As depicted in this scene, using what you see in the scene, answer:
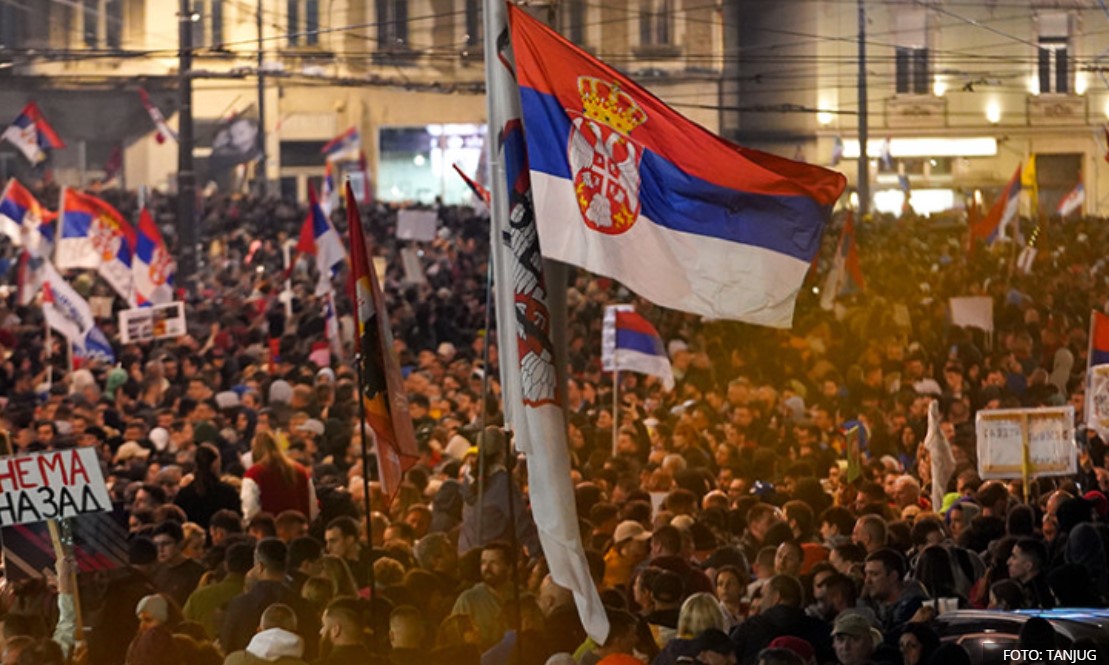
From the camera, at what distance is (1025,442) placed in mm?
12164

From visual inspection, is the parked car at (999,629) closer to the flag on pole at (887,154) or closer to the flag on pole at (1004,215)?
the flag on pole at (1004,215)

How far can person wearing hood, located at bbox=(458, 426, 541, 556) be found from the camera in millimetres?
10945

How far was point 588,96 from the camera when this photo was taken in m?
8.40

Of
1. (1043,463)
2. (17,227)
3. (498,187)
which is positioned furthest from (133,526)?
(17,227)

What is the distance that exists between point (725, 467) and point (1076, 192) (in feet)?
94.6

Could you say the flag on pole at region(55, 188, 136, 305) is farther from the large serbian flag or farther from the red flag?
the large serbian flag

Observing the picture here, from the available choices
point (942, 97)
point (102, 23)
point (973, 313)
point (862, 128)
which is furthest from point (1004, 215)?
point (102, 23)

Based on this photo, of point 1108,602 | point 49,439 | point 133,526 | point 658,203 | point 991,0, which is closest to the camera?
point 658,203

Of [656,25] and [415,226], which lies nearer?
[415,226]

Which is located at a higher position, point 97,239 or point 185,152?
point 185,152

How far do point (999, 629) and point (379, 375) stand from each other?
296 centimetres

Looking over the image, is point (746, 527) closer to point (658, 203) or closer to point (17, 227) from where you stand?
point (658, 203)

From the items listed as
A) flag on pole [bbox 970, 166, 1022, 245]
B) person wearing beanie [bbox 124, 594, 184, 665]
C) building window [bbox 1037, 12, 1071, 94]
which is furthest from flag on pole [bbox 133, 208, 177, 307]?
building window [bbox 1037, 12, 1071, 94]

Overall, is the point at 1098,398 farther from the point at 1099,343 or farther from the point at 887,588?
the point at 887,588
